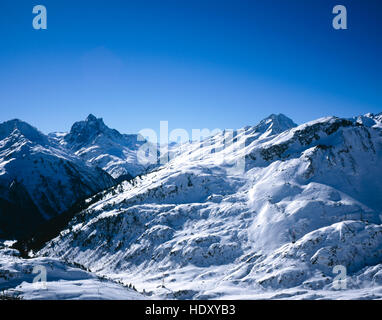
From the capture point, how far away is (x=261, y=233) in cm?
14362

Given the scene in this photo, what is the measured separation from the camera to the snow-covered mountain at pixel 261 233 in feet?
376

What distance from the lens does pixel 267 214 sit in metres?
152

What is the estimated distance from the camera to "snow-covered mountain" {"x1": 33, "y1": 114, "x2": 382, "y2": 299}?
115 m

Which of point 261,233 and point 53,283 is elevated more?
point 53,283

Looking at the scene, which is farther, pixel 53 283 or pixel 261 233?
pixel 261 233

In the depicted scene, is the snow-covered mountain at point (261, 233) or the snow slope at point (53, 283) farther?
the snow-covered mountain at point (261, 233)
